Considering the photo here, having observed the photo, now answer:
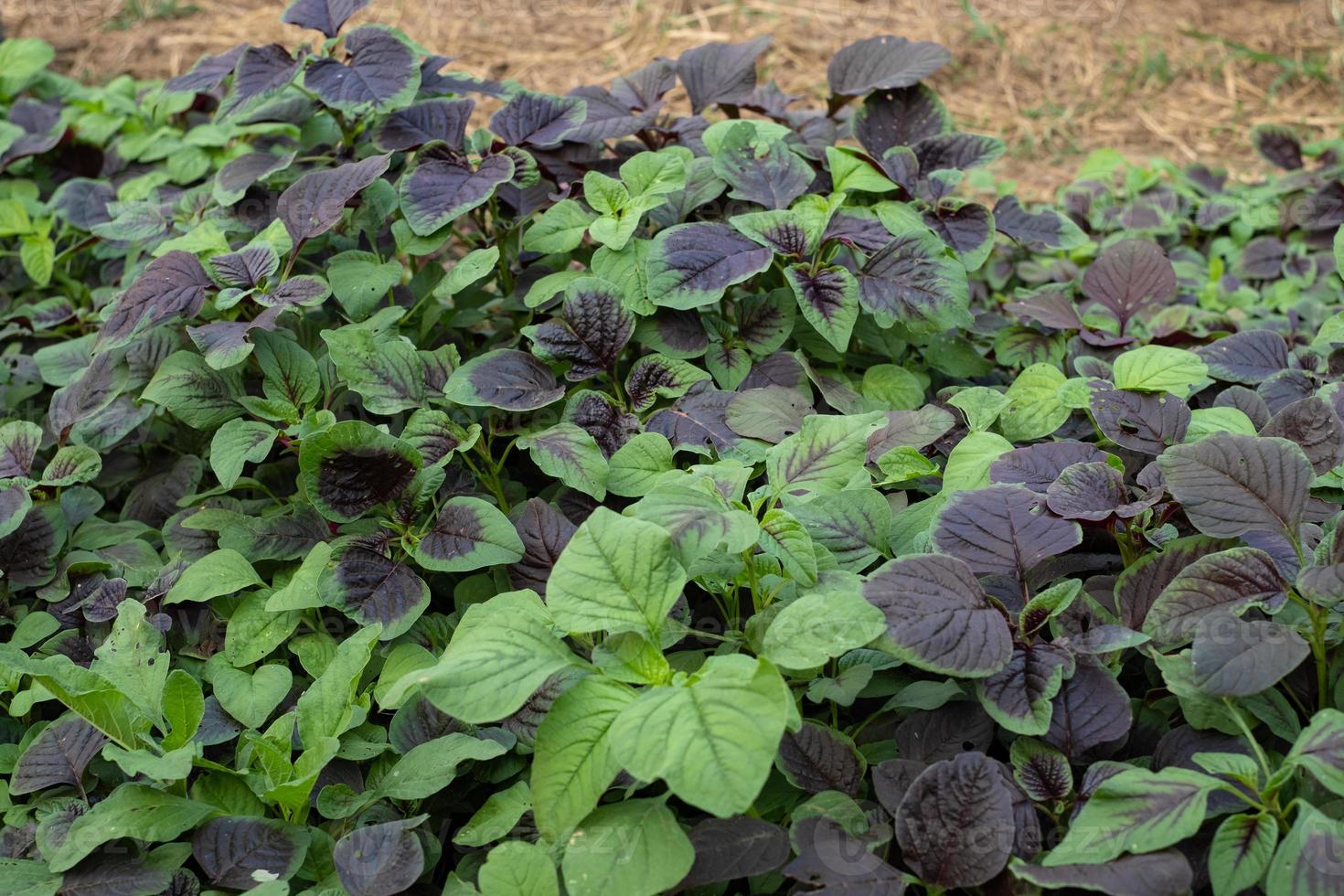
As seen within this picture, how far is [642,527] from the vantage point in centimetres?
130

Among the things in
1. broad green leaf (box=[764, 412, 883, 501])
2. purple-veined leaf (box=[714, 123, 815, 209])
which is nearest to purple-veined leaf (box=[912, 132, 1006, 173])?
purple-veined leaf (box=[714, 123, 815, 209])

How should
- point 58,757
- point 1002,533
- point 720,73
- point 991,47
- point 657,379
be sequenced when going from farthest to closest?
point 991,47, point 720,73, point 657,379, point 58,757, point 1002,533

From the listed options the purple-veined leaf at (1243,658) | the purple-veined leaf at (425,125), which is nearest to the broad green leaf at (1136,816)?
the purple-veined leaf at (1243,658)

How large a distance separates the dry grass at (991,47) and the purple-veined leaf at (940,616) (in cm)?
285

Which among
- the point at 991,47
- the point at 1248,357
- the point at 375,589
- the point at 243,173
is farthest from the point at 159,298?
the point at 991,47

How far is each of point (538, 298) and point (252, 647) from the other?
747 millimetres

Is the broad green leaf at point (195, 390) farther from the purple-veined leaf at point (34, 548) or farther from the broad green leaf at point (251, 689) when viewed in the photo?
the broad green leaf at point (251, 689)

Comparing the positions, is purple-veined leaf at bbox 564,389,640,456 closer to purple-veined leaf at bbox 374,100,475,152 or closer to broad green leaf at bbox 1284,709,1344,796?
purple-veined leaf at bbox 374,100,475,152

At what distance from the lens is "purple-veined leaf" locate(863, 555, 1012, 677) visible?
50.8 inches

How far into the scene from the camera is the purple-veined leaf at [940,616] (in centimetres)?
129

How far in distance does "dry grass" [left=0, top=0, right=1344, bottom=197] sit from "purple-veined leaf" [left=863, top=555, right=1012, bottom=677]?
2.85 metres

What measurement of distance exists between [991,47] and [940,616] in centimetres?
365

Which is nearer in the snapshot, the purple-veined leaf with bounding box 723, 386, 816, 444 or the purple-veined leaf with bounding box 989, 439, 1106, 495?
the purple-veined leaf with bounding box 989, 439, 1106, 495

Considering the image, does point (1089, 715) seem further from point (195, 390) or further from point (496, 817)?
point (195, 390)
